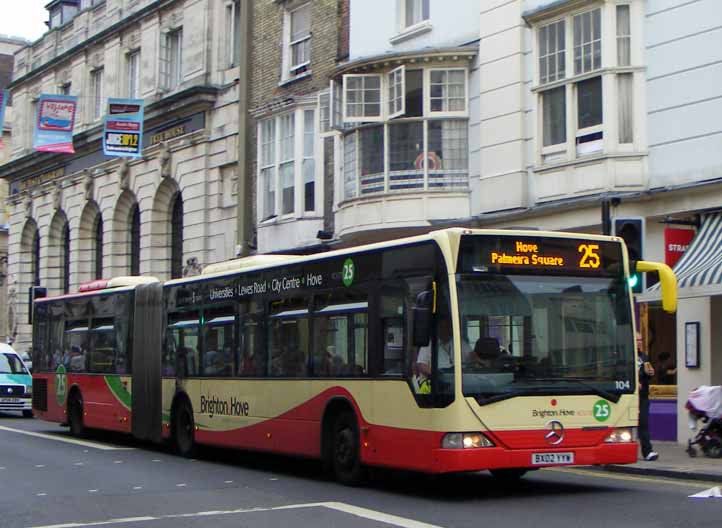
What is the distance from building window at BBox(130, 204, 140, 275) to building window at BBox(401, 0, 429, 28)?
52.1ft

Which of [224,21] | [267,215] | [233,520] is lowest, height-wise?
[233,520]

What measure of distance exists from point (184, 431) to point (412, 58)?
9046 mm

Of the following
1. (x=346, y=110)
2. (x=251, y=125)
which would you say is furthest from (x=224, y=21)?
(x=346, y=110)

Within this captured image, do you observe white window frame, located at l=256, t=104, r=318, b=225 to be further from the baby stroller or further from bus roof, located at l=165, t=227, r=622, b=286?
the baby stroller

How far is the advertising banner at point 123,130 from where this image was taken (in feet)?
107

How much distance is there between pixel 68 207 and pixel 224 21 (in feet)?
39.0

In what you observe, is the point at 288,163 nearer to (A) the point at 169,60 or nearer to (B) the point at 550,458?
(A) the point at 169,60

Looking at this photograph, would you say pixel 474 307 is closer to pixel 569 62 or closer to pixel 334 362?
pixel 334 362

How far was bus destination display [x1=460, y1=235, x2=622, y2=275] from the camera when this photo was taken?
1257 centimetres

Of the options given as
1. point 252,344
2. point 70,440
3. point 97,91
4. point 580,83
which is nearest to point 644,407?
point 252,344

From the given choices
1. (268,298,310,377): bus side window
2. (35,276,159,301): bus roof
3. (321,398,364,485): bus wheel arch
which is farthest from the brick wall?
(321,398,364,485): bus wheel arch

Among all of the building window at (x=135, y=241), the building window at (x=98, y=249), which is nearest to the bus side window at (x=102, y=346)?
the building window at (x=135, y=241)

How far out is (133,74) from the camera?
38688 mm

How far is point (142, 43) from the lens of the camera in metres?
37.4
